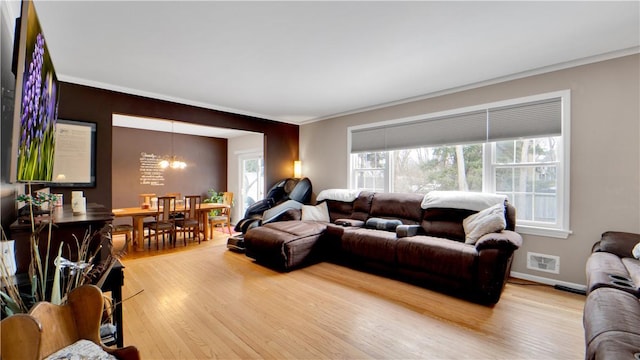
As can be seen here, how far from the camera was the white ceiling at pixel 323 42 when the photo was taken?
202 centimetres

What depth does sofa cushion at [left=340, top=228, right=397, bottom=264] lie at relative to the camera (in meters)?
3.25

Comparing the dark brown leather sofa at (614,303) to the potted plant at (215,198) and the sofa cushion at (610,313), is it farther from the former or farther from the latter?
the potted plant at (215,198)

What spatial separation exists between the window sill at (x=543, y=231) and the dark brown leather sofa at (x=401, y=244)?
25 cm

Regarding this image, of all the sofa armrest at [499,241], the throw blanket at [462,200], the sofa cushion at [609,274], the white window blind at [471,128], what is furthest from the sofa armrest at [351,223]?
the sofa cushion at [609,274]

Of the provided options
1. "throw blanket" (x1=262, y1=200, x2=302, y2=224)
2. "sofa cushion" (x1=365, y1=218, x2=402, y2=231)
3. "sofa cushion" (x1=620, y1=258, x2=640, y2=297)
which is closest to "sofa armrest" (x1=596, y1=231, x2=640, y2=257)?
"sofa cushion" (x1=620, y1=258, x2=640, y2=297)

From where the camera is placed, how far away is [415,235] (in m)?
3.39

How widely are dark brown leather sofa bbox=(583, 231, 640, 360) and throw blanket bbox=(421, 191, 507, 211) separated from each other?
988mm

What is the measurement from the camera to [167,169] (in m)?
6.69

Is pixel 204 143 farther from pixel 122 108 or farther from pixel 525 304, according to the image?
pixel 525 304

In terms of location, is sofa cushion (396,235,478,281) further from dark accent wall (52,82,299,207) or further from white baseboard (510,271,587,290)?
dark accent wall (52,82,299,207)

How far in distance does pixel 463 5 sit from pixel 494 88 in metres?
1.90

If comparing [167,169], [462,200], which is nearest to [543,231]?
[462,200]

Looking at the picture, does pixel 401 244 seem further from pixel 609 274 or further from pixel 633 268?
pixel 633 268

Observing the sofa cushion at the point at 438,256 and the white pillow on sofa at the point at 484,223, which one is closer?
the sofa cushion at the point at 438,256
